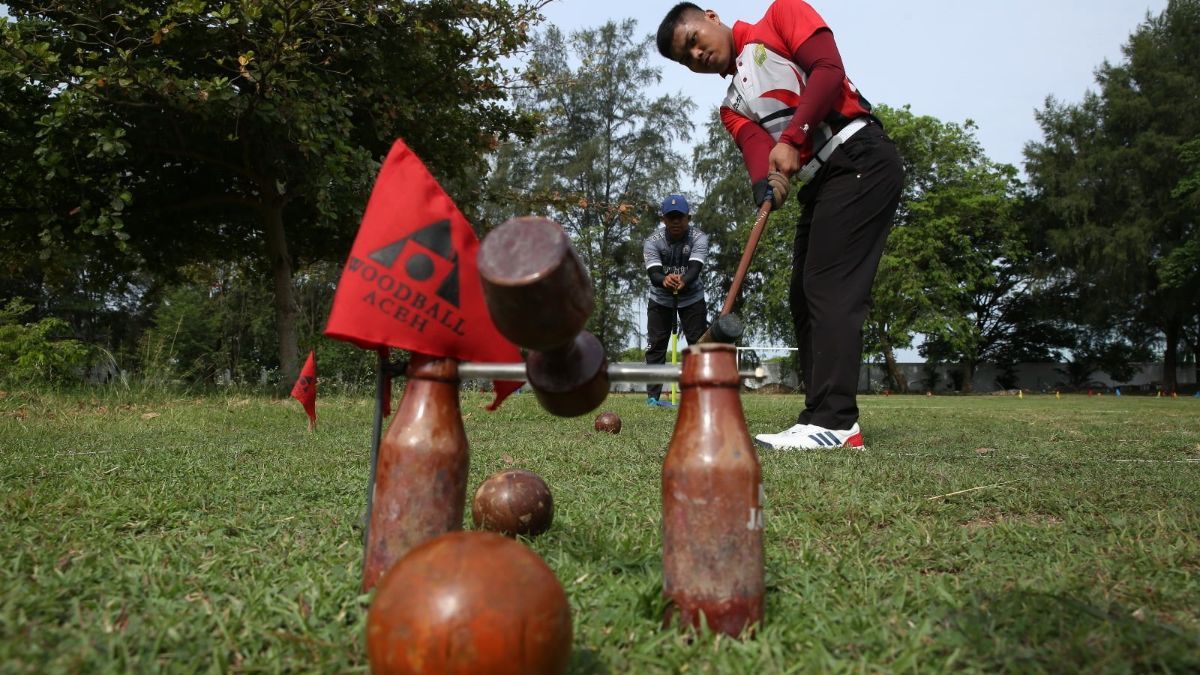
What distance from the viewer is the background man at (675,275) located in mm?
8219

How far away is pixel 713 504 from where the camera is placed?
1.23 metres

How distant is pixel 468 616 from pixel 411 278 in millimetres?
637

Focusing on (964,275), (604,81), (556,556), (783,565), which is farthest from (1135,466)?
(964,275)

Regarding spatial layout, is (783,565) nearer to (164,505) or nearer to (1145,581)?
(1145,581)

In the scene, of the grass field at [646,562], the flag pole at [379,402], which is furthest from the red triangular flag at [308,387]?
the flag pole at [379,402]

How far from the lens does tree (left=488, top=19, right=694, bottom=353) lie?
Result: 30.3 metres

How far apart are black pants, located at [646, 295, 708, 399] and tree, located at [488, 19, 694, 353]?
69.4 ft

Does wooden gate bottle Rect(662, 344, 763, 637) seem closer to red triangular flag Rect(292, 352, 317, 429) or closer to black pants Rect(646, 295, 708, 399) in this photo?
red triangular flag Rect(292, 352, 317, 429)

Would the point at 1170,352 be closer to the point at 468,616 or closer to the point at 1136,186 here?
the point at 1136,186

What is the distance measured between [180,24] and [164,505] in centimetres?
744

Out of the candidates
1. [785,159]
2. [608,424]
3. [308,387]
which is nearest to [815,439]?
[785,159]

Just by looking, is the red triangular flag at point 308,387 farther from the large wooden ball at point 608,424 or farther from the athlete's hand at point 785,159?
the large wooden ball at point 608,424

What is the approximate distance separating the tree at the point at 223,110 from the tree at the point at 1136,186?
3027 centimetres

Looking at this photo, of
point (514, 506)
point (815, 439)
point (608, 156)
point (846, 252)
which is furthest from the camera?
point (608, 156)
